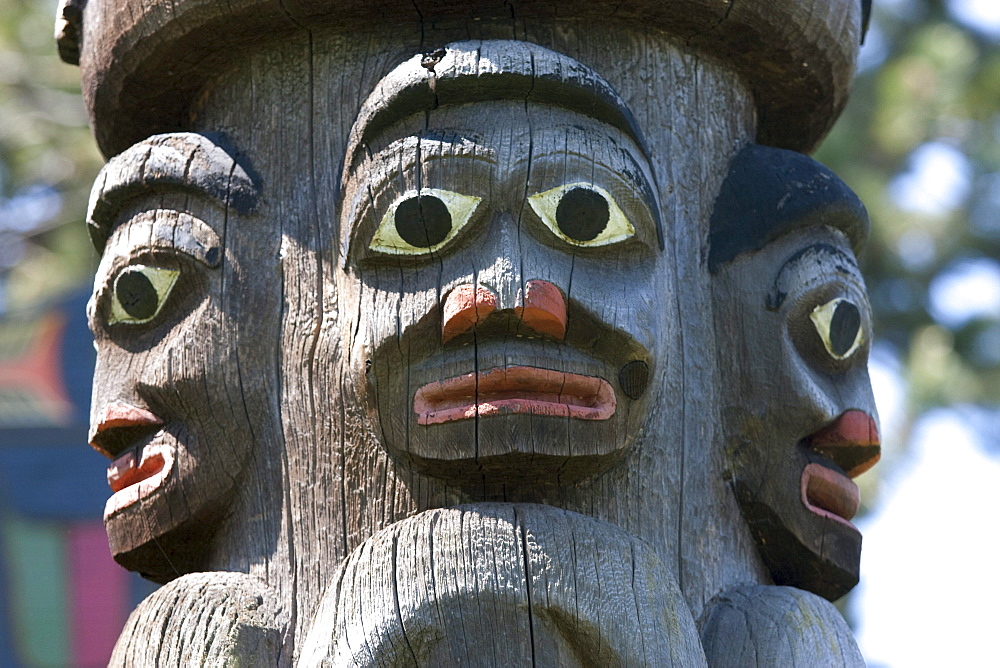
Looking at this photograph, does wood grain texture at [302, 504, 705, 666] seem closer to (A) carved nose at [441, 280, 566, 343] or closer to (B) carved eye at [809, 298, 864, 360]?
(A) carved nose at [441, 280, 566, 343]

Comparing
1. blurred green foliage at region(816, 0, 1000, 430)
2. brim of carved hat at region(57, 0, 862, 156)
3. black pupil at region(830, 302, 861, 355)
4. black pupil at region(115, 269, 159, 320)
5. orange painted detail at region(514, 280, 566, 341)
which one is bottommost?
orange painted detail at region(514, 280, 566, 341)

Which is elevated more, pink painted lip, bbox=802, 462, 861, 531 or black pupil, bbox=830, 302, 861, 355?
black pupil, bbox=830, 302, 861, 355

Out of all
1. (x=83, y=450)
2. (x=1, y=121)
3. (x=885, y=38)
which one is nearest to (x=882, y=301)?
(x=885, y=38)

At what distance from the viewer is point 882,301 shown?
8242 mm

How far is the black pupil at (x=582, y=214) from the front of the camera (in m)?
2.12

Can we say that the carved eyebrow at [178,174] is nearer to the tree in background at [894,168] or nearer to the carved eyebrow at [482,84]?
the carved eyebrow at [482,84]

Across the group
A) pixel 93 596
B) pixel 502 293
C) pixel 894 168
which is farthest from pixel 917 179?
pixel 502 293

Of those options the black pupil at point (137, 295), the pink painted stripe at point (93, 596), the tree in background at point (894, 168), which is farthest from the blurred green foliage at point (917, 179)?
the black pupil at point (137, 295)

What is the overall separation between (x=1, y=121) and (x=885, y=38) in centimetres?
591

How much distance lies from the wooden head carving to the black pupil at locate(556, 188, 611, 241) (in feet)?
1.14

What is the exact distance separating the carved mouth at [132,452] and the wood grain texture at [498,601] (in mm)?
454

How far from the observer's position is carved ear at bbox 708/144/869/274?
2.37 m

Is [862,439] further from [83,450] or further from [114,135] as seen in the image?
[83,450]

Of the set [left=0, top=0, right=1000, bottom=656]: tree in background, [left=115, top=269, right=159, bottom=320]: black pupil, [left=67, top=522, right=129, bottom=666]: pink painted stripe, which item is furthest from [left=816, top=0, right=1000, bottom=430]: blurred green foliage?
[left=115, top=269, right=159, bottom=320]: black pupil
